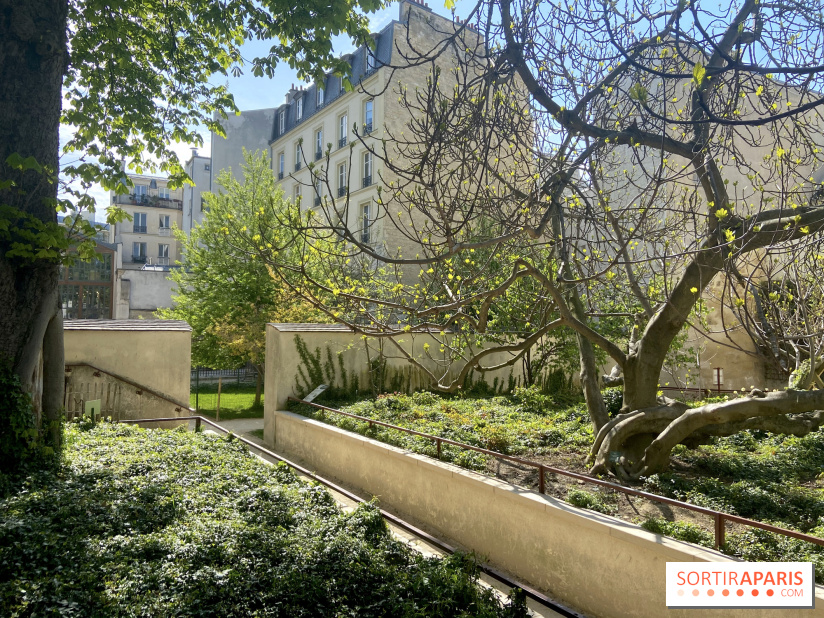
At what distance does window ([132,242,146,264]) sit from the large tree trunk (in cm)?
4250

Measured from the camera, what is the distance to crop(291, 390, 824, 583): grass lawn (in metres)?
5.31

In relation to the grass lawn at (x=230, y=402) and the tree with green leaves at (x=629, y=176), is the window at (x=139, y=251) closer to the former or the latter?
the grass lawn at (x=230, y=402)

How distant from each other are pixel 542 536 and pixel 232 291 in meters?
14.8

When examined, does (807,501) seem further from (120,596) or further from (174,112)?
(174,112)

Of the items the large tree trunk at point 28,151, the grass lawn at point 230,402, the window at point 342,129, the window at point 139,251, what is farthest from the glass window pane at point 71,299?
the large tree trunk at point 28,151

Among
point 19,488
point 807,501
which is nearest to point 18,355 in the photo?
point 19,488

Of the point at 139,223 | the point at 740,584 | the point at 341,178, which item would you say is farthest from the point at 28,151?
the point at 139,223

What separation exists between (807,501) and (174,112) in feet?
34.6

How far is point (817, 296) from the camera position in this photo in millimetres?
10102

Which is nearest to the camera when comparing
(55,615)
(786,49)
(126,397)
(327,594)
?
(55,615)

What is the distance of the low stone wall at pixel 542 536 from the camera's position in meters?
5.07

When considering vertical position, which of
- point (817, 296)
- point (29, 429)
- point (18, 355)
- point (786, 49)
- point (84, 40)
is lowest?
point (29, 429)

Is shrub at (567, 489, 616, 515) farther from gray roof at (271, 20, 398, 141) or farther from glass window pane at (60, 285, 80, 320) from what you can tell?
glass window pane at (60, 285, 80, 320)

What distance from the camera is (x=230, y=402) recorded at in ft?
68.2
